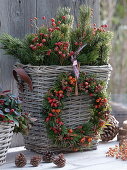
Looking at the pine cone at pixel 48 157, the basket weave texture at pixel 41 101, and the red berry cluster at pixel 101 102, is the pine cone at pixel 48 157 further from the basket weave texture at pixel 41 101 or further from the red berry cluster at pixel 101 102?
the red berry cluster at pixel 101 102

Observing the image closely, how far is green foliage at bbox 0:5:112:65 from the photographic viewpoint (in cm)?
205

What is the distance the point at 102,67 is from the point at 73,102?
27 centimetres

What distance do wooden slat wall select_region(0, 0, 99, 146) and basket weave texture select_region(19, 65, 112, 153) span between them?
0.20 meters

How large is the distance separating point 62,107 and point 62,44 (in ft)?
1.15

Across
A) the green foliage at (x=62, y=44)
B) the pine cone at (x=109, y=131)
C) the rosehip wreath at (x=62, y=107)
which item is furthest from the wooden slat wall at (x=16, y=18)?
the pine cone at (x=109, y=131)

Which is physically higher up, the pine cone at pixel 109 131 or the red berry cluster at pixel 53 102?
the red berry cluster at pixel 53 102

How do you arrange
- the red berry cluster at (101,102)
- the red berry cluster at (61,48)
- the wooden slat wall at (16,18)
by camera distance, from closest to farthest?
1. the red berry cluster at (61,48)
2. the red berry cluster at (101,102)
3. the wooden slat wall at (16,18)

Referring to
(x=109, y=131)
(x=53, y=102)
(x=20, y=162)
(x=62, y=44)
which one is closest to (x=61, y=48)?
(x=62, y=44)

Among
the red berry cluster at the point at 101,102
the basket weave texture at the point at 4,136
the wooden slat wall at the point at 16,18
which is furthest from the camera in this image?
the wooden slat wall at the point at 16,18

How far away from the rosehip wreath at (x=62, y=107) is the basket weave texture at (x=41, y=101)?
0.12 ft

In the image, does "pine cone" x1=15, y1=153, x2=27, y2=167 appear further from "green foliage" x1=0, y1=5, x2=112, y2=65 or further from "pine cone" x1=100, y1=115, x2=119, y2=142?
"pine cone" x1=100, y1=115, x2=119, y2=142

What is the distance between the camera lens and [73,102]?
2.15 metres

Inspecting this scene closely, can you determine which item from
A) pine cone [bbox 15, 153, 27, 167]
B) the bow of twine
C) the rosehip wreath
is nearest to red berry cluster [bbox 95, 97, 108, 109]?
the rosehip wreath

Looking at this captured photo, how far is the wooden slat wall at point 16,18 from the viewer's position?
2.37 meters
